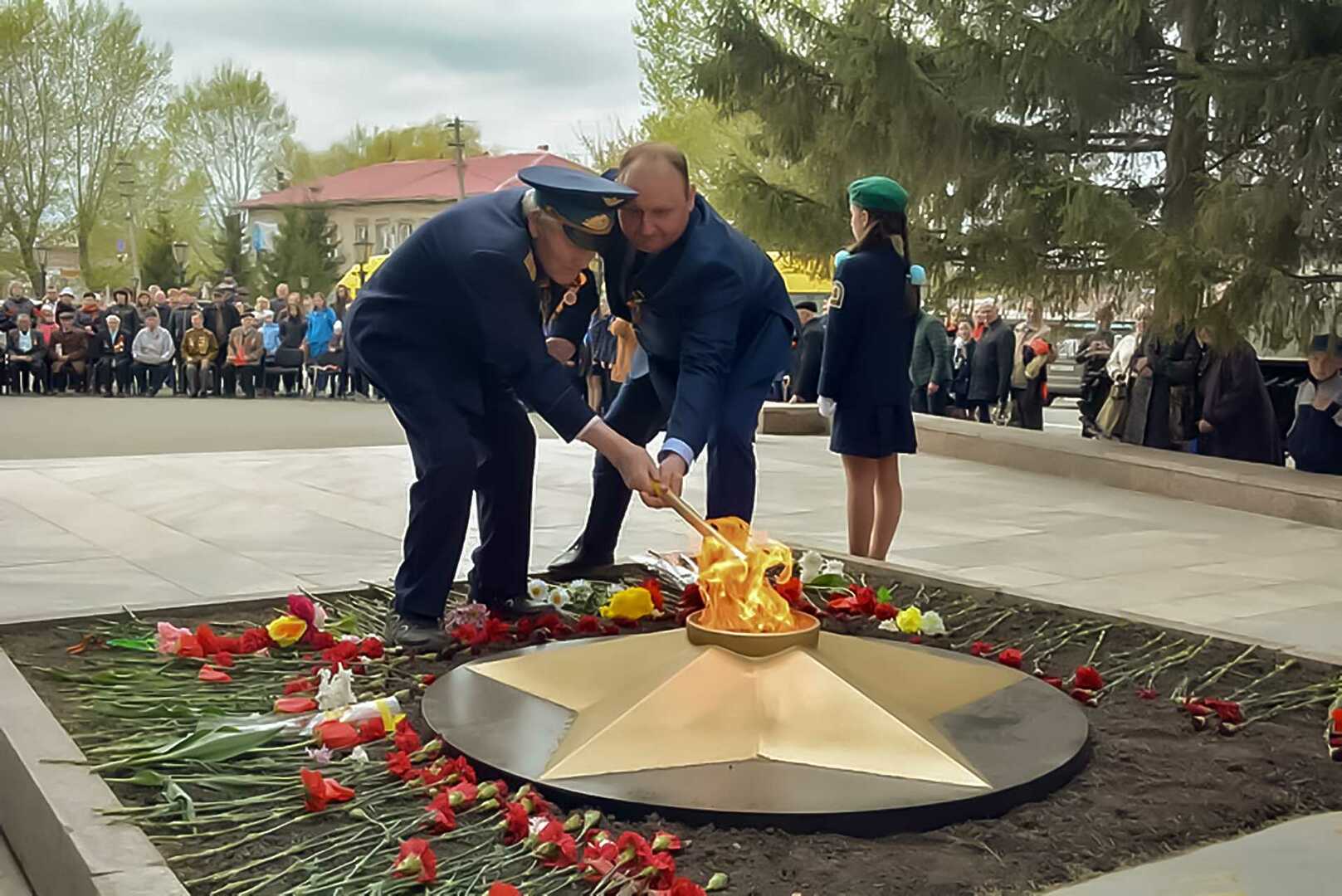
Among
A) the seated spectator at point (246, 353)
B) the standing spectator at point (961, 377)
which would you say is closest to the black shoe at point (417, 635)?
the standing spectator at point (961, 377)

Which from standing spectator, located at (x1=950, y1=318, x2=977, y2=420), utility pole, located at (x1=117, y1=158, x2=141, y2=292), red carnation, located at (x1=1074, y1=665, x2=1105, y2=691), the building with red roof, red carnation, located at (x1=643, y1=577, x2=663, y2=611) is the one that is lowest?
red carnation, located at (x1=1074, y1=665, x2=1105, y2=691)

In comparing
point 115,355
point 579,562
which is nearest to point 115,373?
point 115,355

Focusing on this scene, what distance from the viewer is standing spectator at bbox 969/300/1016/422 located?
12961mm

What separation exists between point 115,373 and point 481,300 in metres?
17.0

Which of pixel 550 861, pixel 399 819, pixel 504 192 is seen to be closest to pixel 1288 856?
pixel 550 861

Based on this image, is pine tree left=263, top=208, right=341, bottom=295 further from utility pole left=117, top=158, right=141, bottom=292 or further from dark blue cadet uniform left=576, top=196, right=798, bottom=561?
dark blue cadet uniform left=576, top=196, right=798, bottom=561

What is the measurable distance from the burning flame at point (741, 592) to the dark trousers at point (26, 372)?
58.5 feet

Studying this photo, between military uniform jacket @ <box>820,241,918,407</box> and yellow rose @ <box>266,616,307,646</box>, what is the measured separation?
2.66m

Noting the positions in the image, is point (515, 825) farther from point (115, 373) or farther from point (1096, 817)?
point (115, 373)

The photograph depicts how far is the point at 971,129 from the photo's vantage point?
34.1ft

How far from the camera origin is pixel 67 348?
19.0m

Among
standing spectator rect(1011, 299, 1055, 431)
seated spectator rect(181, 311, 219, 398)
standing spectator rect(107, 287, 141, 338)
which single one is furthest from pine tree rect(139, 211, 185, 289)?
standing spectator rect(1011, 299, 1055, 431)

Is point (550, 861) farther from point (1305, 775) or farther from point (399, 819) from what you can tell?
point (1305, 775)

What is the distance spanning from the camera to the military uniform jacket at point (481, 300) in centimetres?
396
